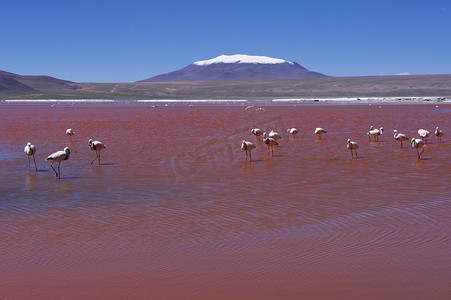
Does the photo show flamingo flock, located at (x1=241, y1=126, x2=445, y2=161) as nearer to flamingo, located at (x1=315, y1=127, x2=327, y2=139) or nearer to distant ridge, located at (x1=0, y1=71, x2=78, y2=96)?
flamingo, located at (x1=315, y1=127, x2=327, y2=139)

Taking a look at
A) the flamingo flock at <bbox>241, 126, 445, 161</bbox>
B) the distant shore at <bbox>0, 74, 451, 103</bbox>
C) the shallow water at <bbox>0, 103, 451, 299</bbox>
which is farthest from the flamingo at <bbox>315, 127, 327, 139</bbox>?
the distant shore at <bbox>0, 74, 451, 103</bbox>

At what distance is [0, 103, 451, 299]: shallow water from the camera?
18.1ft

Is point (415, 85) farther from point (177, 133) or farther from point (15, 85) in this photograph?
point (177, 133)

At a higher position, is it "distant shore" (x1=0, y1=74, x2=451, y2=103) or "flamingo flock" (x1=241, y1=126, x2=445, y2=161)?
"distant shore" (x1=0, y1=74, x2=451, y2=103)

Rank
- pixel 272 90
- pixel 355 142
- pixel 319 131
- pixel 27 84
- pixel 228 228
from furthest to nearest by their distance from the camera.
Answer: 1. pixel 27 84
2. pixel 272 90
3. pixel 319 131
4. pixel 355 142
5. pixel 228 228

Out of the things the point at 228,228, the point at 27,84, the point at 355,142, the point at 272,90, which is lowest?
the point at 228,228

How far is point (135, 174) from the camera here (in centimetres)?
1277

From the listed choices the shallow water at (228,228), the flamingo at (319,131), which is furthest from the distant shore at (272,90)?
the shallow water at (228,228)

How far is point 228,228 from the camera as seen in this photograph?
7637 millimetres

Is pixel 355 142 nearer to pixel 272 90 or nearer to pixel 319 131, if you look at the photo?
pixel 319 131

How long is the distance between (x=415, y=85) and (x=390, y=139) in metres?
115

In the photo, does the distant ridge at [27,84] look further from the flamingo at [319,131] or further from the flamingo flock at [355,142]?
the flamingo flock at [355,142]

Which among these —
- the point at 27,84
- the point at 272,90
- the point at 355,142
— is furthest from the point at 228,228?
the point at 27,84

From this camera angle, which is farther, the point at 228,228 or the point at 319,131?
the point at 319,131
